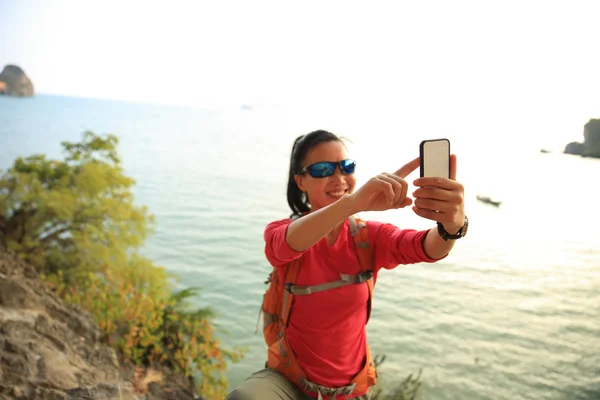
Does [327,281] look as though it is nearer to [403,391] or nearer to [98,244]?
[403,391]

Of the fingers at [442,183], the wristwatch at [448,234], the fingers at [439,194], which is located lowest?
the wristwatch at [448,234]

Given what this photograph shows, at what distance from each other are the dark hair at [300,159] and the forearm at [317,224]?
17.7 inches

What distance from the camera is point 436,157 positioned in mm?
1204

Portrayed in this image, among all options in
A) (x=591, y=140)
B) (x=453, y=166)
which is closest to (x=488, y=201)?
(x=591, y=140)

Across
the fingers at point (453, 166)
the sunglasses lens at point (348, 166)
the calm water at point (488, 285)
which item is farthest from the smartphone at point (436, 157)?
the calm water at point (488, 285)

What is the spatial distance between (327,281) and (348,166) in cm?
47

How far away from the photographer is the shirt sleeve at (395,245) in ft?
4.83

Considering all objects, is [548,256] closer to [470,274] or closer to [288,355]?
[470,274]

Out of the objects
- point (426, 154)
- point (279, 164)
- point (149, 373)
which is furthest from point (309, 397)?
point (279, 164)

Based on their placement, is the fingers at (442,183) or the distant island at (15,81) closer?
the fingers at (442,183)

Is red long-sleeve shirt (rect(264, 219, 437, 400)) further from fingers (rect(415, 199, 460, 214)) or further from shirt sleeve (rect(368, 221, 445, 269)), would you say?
fingers (rect(415, 199, 460, 214))

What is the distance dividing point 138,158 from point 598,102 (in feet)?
109

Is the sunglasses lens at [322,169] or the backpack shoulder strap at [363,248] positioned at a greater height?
the sunglasses lens at [322,169]

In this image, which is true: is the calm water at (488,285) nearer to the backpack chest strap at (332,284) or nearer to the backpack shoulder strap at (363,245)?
the backpack shoulder strap at (363,245)
